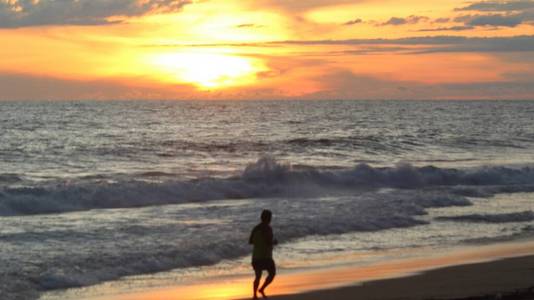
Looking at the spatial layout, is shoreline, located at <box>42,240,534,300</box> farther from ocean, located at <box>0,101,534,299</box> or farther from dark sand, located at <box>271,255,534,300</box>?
ocean, located at <box>0,101,534,299</box>

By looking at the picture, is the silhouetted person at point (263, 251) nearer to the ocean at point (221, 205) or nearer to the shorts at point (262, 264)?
the shorts at point (262, 264)

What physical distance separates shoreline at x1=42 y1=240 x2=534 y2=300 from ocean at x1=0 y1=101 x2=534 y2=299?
0.92 m

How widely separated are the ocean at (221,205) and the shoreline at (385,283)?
3.03ft

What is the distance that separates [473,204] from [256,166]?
35.9 ft

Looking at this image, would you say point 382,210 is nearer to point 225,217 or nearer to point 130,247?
point 225,217

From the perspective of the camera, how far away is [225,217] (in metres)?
23.4

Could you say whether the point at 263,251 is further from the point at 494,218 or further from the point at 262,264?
the point at 494,218

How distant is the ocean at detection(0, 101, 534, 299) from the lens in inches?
655

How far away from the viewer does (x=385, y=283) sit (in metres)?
14.4

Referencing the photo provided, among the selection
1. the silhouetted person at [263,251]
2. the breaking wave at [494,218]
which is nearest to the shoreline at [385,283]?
the silhouetted person at [263,251]

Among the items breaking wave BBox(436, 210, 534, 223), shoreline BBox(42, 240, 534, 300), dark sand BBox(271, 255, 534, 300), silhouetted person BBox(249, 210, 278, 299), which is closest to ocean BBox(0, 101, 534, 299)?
breaking wave BBox(436, 210, 534, 223)

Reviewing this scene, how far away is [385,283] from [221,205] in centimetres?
1362

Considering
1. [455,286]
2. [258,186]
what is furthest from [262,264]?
[258,186]

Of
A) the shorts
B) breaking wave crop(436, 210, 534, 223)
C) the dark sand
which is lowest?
breaking wave crop(436, 210, 534, 223)
